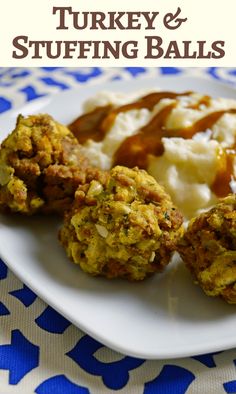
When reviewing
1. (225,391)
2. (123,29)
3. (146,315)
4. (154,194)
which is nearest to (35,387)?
(146,315)

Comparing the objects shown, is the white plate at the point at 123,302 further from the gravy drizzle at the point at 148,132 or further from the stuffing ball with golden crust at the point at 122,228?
the gravy drizzle at the point at 148,132

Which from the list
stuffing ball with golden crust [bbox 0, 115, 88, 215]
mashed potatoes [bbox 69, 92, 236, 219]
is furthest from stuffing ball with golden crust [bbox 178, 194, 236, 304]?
stuffing ball with golden crust [bbox 0, 115, 88, 215]

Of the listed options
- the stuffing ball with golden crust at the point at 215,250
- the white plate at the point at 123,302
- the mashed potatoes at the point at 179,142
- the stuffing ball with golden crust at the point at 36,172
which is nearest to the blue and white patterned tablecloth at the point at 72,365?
the white plate at the point at 123,302

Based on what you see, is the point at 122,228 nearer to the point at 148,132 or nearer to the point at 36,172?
the point at 36,172

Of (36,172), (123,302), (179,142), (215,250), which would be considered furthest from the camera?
(179,142)

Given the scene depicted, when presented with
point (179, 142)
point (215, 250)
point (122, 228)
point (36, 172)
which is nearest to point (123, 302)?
point (122, 228)
